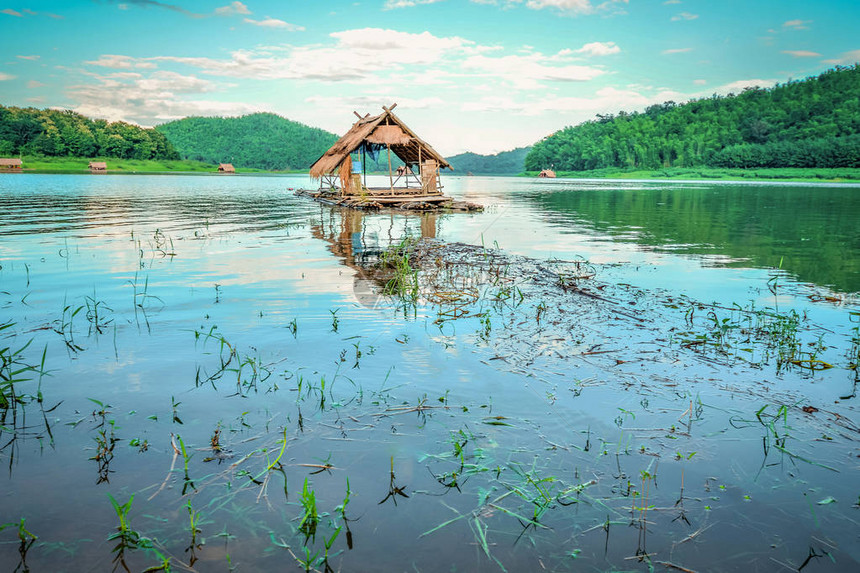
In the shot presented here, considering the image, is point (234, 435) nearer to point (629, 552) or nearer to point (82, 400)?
point (82, 400)

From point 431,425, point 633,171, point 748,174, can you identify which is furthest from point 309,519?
point 633,171

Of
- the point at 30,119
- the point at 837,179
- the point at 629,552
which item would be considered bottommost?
the point at 629,552

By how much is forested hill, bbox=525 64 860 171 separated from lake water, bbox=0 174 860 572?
103m

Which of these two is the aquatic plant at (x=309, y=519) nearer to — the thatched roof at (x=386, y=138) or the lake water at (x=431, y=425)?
the lake water at (x=431, y=425)

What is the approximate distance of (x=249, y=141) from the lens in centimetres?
16800

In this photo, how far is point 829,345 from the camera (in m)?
6.07

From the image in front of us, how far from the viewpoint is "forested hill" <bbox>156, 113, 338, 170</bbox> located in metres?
163

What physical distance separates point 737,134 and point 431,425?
451 ft

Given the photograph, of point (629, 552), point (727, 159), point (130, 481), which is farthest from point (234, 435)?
point (727, 159)

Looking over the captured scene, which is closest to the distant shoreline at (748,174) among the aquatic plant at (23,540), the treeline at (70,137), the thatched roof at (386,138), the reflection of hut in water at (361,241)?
the thatched roof at (386,138)

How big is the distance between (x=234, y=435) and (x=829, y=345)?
6.92 meters

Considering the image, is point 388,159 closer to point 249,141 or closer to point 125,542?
point 125,542

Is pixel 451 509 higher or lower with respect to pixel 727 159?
A: lower

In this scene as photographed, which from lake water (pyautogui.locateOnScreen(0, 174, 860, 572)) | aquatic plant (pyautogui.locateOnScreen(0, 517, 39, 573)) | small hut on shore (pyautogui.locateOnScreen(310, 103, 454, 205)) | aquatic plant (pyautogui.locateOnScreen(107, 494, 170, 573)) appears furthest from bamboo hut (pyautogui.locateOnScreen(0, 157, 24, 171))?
aquatic plant (pyautogui.locateOnScreen(107, 494, 170, 573))
